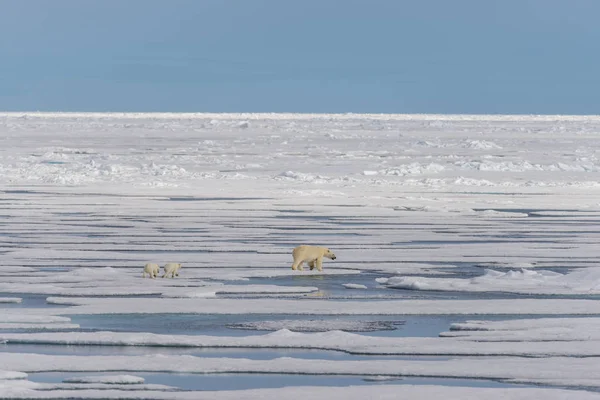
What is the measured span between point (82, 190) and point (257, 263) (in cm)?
993

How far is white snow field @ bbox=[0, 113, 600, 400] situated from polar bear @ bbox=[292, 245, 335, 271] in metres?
0.11

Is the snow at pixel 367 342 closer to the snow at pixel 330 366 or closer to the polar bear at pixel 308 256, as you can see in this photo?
the snow at pixel 330 366

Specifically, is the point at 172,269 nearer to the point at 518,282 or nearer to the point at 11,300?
the point at 11,300

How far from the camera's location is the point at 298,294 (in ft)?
27.7

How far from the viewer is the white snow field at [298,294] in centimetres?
564

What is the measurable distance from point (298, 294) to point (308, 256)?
3.96 feet

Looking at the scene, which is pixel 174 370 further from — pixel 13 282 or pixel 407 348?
pixel 13 282

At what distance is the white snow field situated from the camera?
18.5ft

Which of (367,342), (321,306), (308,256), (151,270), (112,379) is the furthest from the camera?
(308,256)

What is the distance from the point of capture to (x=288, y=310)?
7684 mm

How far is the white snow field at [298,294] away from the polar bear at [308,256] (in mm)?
114

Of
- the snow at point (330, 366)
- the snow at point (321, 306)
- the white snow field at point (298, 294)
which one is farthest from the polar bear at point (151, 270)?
the snow at point (330, 366)

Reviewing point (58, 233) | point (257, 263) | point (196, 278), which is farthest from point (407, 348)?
point (58, 233)

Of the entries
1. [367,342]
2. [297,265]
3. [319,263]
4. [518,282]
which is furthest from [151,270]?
[367,342]
